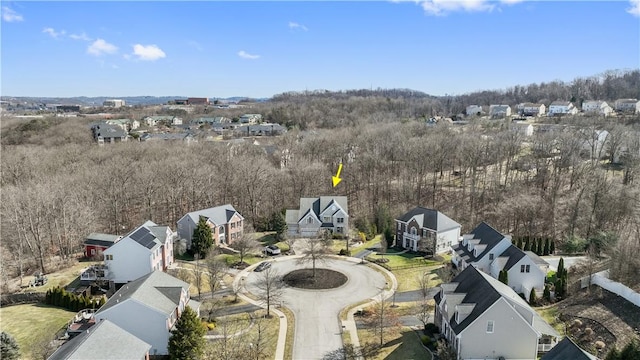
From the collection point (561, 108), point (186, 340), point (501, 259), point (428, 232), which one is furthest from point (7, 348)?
point (561, 108)

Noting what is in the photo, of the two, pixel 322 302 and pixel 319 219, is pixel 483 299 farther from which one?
→ pixel 319 219

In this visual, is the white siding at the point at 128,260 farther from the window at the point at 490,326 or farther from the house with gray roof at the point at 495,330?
the window at the point at 490,326

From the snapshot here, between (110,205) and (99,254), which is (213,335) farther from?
(110,205)

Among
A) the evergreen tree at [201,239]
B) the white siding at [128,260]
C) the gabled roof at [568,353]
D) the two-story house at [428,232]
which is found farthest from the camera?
the two-story house at [428,232]

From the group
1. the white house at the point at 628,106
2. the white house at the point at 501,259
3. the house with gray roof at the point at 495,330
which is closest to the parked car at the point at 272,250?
the white house at the point at 501,259

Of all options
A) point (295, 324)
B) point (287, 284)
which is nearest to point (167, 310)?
point (295, 324)

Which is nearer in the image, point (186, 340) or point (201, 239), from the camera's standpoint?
point (186, 340)

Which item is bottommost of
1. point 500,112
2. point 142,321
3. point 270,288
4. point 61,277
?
Result: point 61,277
